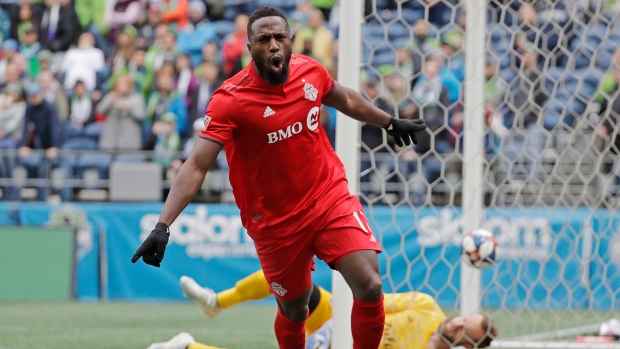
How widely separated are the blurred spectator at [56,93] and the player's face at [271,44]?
406 inches

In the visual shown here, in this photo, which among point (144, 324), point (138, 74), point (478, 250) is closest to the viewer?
point (478, 250)

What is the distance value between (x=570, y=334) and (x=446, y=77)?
2820mm

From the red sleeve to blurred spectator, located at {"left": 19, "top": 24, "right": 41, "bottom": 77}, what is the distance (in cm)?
1138

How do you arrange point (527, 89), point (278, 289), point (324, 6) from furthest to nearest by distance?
point (324, 6), point (527, 89), point (278, 289)

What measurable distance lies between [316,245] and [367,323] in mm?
485

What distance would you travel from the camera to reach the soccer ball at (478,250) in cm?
654

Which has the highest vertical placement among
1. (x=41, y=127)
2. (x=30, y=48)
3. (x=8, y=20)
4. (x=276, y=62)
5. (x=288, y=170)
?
(x=8, y=20)

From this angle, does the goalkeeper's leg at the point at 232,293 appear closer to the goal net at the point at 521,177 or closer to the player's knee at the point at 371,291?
the player's knee at the point at 371,291

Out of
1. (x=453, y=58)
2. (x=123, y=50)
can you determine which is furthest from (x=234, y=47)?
(x=453, y=58)

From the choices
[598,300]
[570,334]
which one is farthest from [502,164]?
[570,334]

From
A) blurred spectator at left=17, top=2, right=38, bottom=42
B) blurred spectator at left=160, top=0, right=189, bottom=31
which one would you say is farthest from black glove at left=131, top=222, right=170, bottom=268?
blurred spectator at left=17, top=2, right=38, bottom=42

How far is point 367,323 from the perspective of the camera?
17.4 feet

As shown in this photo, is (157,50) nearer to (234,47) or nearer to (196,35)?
(196,35)

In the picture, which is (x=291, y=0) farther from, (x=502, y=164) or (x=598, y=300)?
(x=598, y=300)
